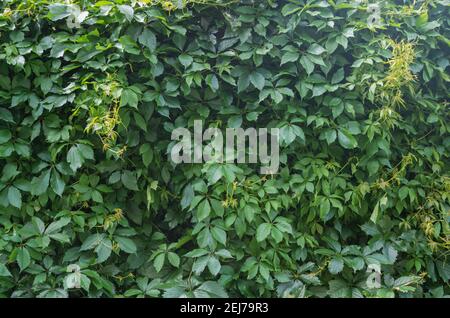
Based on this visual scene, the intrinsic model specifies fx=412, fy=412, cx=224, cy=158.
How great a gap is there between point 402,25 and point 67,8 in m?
1.79

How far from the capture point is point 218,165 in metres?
1.98

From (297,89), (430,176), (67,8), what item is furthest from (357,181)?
(67,8)

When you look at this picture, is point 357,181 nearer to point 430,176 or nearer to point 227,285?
point 430,176

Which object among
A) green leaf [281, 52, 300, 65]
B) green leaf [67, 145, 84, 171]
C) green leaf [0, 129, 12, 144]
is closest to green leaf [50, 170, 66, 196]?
green leaf [67, 145, 84, 171]

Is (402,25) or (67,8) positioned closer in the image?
(67,8)

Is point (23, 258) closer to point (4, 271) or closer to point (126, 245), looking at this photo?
point (4, 271)

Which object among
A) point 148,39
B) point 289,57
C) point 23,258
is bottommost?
point 23,258

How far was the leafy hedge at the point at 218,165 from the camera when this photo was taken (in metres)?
2.00

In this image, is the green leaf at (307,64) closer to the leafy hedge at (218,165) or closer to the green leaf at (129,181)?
the leafy hedge at (218,165)

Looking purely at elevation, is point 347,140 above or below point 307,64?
below

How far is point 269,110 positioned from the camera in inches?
90.0

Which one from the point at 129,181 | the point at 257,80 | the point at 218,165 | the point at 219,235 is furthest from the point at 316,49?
the point at 129,181
